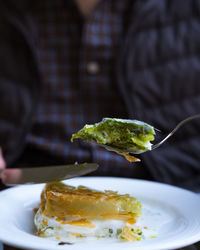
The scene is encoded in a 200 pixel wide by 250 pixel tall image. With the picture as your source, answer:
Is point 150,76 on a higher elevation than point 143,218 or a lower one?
higher

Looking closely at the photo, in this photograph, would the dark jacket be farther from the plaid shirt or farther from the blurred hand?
→ the blurred hand

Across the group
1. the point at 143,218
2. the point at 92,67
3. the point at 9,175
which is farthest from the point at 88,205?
the point at 92,67

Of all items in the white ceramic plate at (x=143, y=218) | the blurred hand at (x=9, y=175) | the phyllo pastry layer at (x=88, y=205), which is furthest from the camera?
the blurred hand at (x=9, y=175)

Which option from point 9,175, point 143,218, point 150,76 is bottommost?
point 143,218

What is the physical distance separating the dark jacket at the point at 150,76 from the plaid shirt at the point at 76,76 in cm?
7

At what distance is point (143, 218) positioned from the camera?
1.01 metres

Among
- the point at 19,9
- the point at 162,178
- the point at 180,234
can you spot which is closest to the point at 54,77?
the point at 19,9

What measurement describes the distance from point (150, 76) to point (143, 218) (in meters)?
0.84

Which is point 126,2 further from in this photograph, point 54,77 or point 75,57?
point 54,77

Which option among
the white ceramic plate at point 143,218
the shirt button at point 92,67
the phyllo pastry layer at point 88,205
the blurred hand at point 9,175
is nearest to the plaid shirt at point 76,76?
the shirt button at point 92,67

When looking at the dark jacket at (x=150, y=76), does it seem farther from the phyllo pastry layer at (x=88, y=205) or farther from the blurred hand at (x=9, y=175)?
the phyllo pastry layer at (x=88, y=205)

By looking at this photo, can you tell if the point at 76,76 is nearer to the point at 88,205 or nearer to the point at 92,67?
the point at 92,67

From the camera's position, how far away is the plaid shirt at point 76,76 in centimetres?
162

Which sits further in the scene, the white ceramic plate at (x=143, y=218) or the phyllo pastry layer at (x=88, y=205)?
the phyllo pastry layer at (x=88, y=205)
